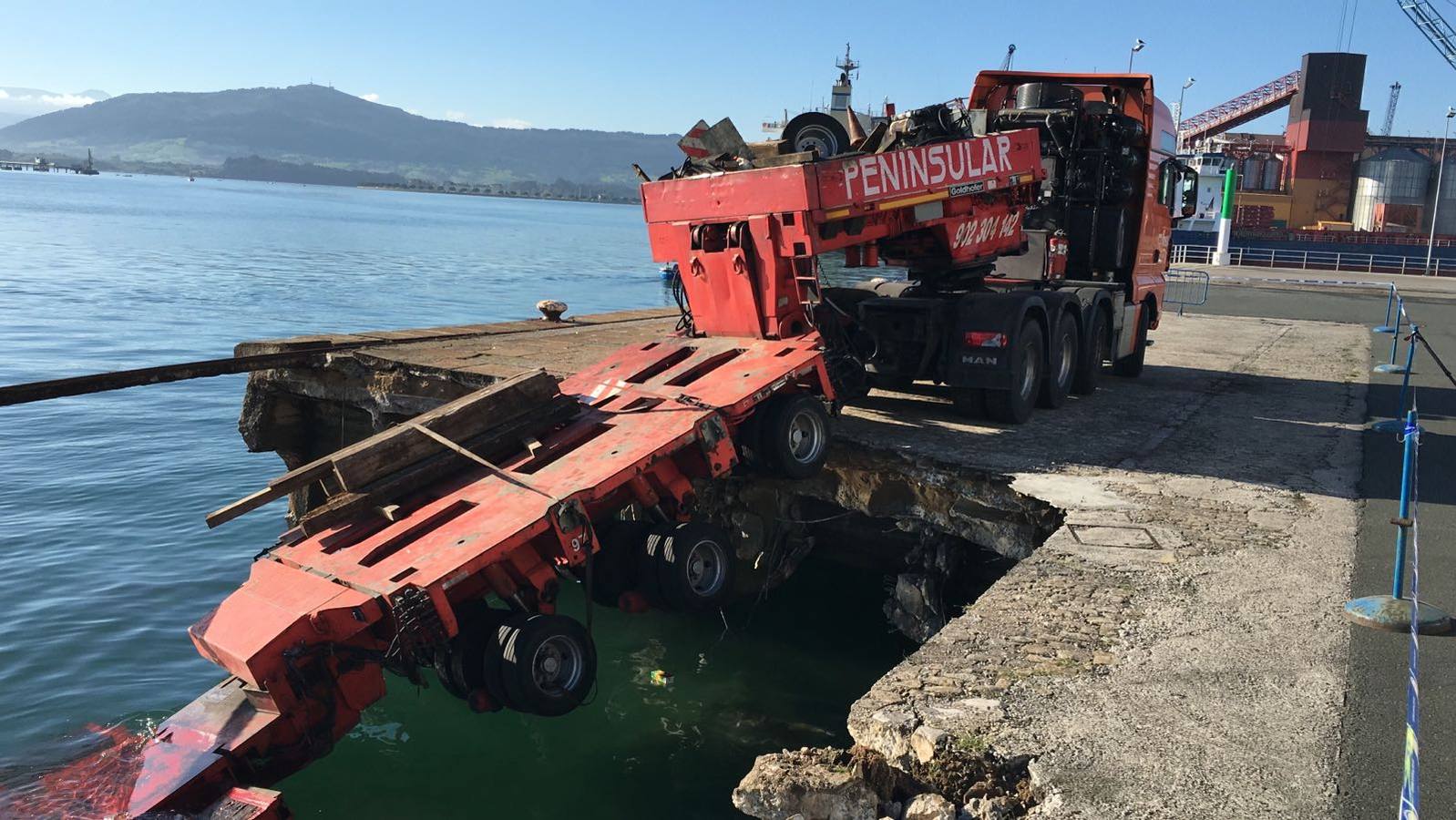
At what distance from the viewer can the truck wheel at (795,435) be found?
27.7ft

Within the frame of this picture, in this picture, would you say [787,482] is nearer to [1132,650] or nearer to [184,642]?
[1132,650]

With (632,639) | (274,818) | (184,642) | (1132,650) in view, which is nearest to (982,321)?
(632,639)

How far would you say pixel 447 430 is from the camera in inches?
294

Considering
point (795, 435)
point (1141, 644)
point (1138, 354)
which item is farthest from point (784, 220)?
point (1138, 354)

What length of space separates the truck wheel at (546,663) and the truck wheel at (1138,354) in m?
11.0

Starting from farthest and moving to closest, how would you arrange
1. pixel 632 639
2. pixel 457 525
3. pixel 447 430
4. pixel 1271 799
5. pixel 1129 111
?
pixel 1129 111 < pixel 632 639 < pixel 447 430 < pixel 457 525 < pixel 1271 799

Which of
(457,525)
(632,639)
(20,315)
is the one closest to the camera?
(457,525)

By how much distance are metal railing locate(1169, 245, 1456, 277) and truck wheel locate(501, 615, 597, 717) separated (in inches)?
2386

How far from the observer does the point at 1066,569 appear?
23.3 ft

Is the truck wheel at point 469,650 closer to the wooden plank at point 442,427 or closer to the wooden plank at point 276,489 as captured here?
the wooden plank at point 442,427

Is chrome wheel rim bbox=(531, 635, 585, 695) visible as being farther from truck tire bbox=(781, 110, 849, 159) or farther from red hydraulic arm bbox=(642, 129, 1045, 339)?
truck tire bbox=(781, 110, 849, 159)

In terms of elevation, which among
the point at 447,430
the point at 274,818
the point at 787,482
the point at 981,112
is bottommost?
the point at 274,818

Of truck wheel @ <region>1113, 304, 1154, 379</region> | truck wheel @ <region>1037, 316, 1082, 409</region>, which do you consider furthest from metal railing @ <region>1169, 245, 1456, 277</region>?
truck wheel @ <region>1037, 316, 1082, 409</region>

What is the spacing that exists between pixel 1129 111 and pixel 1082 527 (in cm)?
838
